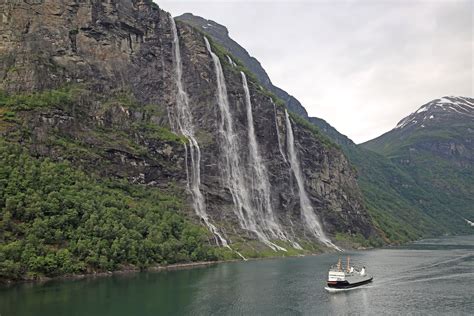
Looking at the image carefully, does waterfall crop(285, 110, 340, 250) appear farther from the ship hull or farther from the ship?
the ship hull

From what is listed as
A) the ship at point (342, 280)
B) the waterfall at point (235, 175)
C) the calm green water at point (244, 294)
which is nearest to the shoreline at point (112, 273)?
the calm green water at point (244, 294)

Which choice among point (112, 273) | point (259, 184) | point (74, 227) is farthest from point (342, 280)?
point (259, 184)

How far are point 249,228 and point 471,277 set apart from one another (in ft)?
188

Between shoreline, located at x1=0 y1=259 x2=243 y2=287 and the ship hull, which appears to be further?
the ship hull

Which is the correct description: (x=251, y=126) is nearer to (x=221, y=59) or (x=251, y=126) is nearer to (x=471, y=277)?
(x=221, y=59)

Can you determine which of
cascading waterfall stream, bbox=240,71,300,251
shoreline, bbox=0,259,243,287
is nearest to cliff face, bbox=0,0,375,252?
cascading waterfall stream, bbox=240,71,300,251

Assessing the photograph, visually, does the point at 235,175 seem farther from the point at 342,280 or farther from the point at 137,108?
the point at 342,280

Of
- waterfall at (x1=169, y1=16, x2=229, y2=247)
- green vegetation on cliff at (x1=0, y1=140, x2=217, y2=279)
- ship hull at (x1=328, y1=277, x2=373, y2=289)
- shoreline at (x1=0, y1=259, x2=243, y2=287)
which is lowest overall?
ship hull at (x1=328, y1=277, x2=373, y2=289)

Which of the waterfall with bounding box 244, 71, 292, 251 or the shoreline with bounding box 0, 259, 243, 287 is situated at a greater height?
the waterfall with bounding box 244, 71, 292, 251

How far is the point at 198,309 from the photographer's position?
52.2 meters

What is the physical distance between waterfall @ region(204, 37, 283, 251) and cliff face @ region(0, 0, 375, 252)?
1137 millimetres

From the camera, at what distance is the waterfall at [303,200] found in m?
143

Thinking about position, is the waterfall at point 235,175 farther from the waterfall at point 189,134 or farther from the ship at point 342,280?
the ship at point 342,280

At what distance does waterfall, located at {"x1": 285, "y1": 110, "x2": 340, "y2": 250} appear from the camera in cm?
14338
